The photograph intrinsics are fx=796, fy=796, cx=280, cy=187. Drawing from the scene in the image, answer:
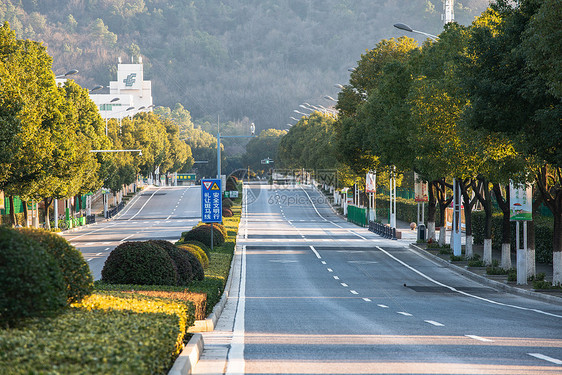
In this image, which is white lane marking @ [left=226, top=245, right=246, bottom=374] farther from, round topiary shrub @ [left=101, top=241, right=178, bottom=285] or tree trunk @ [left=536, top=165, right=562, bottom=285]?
tree trunk @ [left=536, top=165, right=562, bottom=285]

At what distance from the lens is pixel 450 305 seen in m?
22.8

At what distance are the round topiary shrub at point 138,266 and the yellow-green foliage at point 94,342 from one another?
5798 millimetres

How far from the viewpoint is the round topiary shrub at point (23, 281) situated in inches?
343

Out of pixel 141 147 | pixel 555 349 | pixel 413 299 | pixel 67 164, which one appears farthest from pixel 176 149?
pixel 555 349

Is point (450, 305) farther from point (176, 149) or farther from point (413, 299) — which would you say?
point (176, 149)

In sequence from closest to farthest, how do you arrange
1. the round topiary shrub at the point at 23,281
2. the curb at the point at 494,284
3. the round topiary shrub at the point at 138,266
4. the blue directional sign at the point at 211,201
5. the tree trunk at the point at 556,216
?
the round topiary shrub at the point at 23,281 → the round topiary shrub at the point at 138,266 → the curb at the point at 494,284 → the tree trunk at the point at 556,216 → the blue directional sign at the point at 211,201

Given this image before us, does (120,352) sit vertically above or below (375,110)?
below

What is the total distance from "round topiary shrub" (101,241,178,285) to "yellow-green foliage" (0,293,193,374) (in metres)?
5.80

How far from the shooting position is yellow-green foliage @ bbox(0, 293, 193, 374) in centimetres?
738

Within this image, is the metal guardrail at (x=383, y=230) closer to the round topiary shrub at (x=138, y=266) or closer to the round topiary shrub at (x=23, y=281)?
the round topiary shrub at (x=138, y=266)

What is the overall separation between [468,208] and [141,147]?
7713 cm

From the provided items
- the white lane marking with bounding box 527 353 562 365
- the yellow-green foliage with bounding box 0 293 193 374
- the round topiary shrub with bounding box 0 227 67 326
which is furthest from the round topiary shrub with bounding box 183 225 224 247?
the round topiary shrub with bounding box 0 227 67 326

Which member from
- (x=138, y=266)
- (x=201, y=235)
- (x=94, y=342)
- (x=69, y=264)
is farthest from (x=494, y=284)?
(x=94, y=342)

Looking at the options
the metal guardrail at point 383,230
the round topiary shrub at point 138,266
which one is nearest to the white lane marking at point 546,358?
the round topiary shrub at point 138,266
